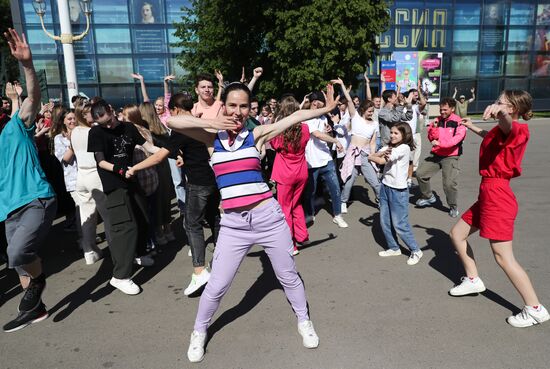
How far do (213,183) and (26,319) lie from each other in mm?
2025

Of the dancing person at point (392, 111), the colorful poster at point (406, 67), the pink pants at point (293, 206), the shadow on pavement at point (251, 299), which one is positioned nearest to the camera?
the shadow on pavement at point (251, 299)

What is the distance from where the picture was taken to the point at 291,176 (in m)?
5.02

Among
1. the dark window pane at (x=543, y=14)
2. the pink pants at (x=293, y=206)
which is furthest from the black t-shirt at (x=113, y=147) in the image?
the dark window pane at (x=543, y=14)

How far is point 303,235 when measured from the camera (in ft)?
17.2

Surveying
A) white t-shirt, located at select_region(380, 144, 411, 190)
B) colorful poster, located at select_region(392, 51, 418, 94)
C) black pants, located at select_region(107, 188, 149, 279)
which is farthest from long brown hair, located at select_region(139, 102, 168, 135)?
colorful poster, located at select_region(392, 51, 418, 94)

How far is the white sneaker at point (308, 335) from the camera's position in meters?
3.09

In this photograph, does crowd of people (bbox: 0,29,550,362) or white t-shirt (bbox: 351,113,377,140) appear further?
white t-shirt (bbox: 351,113,377,140)

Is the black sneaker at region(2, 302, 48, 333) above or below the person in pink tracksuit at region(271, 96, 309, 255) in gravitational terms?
below

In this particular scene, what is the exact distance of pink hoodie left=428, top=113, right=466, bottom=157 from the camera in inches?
254

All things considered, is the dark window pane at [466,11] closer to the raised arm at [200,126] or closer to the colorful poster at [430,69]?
the colorful poster at [430,69]

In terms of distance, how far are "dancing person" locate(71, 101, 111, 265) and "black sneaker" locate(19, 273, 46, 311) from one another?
88cm

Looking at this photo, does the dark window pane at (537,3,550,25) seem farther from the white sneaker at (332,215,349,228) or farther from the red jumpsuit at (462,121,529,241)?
the red jumpsuit at (462,121,529,241)

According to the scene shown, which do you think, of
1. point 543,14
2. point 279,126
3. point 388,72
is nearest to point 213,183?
point 279,126

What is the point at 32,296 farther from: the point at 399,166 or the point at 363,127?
the point at 363,127
